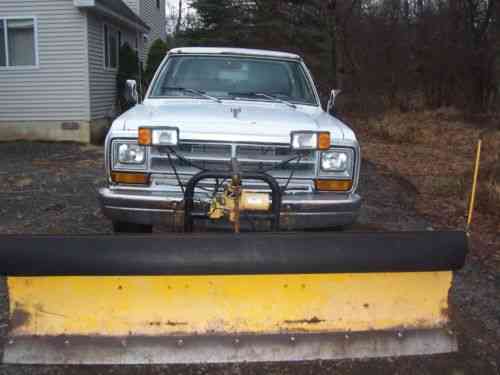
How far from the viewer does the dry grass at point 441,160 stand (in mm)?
6680

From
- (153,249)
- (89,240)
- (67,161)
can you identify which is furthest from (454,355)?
(67,161)

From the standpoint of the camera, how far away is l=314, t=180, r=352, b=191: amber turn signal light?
4.02 m

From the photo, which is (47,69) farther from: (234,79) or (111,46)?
(234,79)

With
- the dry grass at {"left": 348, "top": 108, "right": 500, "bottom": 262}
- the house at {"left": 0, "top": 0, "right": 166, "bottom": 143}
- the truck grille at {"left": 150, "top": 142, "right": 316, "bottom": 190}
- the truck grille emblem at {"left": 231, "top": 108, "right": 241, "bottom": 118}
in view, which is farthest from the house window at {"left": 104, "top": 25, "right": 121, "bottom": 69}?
the truck grille at {"left": 150, "top": 142, "right": 316, "bottom": 190}

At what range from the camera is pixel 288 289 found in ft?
10.5

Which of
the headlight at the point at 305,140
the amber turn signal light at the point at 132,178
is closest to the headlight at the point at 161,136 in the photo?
the amber turn signal light at the point at 132,178

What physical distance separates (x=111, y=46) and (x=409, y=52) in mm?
10338

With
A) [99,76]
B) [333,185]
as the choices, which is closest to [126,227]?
[333,185]

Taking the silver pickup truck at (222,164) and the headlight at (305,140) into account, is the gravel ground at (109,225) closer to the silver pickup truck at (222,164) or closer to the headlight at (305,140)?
the silver pickup truck at (222,164)

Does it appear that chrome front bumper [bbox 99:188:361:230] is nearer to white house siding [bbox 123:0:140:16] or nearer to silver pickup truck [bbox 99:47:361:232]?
silver pickup truck [bbox 99:47:361:232]

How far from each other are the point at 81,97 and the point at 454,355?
38.1ft

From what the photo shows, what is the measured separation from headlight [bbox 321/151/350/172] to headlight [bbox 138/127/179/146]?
1.06 meters

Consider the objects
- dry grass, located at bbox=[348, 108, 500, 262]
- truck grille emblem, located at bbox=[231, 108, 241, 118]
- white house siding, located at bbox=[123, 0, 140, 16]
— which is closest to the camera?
truck grille emblem, located at bbox=[231, 108, 241, 118]

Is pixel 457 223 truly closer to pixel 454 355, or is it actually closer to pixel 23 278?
pixel 454 355
